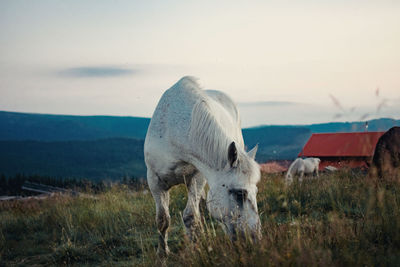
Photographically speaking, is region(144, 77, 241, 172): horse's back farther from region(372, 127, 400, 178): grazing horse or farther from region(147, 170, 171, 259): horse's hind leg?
region(372, 127, 400, 178): grazing horse

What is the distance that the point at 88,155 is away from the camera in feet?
399

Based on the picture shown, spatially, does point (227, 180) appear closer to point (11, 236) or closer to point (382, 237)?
point (382, 237)

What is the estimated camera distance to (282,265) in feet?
7.30

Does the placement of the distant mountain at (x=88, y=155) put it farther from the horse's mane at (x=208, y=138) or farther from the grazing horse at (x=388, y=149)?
the horse's mane at (x=208, y=138)

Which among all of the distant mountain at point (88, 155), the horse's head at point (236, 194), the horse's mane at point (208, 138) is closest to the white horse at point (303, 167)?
the horse's mane at point (208, 138)

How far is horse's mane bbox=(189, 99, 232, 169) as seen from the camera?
11.6 feet

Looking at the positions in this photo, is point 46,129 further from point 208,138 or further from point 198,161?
point 208,138

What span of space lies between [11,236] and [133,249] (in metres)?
3.38


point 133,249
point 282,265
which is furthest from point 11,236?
point 282,265

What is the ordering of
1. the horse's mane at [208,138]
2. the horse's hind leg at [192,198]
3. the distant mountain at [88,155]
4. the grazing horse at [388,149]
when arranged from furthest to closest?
the distant mountain at [88,155], the grazing horse at [388,149], the horse's hind leg at [192,198], the horse's mane at [208,138]

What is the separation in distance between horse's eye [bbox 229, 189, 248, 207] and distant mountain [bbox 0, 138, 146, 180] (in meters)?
93.3

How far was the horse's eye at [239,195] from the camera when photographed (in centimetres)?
323

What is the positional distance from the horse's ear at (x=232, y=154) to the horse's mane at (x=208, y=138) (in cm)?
12

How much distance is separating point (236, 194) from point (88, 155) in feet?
413
